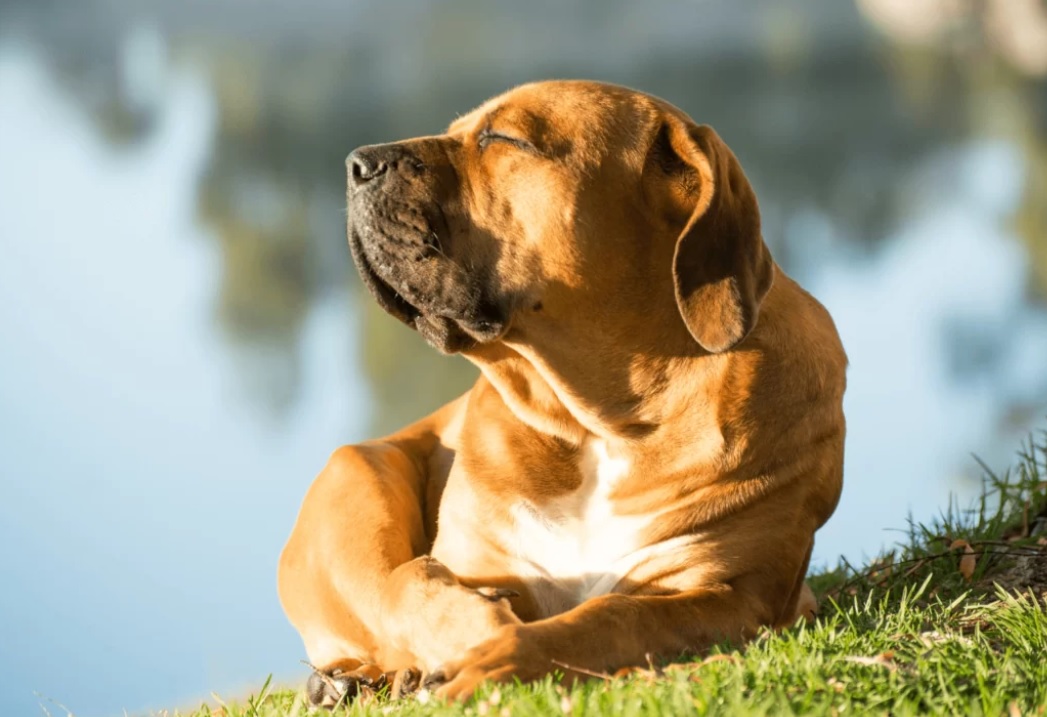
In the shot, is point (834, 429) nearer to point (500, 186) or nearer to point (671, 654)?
point (671, 654)

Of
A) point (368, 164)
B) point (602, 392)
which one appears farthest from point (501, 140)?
point (602, 392)

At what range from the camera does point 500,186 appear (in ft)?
14.0

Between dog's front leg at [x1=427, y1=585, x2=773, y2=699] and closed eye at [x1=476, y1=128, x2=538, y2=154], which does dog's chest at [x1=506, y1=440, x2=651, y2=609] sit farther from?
closed eye at [x1=476, y1=128, x2=538, y2=154]

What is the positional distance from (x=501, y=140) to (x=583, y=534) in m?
1.33

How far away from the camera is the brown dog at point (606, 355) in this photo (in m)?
4.17

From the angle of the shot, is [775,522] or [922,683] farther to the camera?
[775,522]

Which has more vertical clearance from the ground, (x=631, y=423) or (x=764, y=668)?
(x=631, y=423)

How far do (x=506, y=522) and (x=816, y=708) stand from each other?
5.35 feet

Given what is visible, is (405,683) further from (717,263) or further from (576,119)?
(576,119)

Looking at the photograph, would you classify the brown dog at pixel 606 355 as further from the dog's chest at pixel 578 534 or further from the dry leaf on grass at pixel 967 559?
the dry leaf on grass at pixel 967 559

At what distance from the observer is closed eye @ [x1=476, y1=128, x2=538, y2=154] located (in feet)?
14.0

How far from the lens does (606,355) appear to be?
4336 millimetres

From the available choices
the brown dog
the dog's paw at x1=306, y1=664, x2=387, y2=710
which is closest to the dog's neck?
the brown dog

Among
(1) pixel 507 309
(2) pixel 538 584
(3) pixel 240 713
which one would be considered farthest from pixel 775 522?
(3) pixel 240 713
